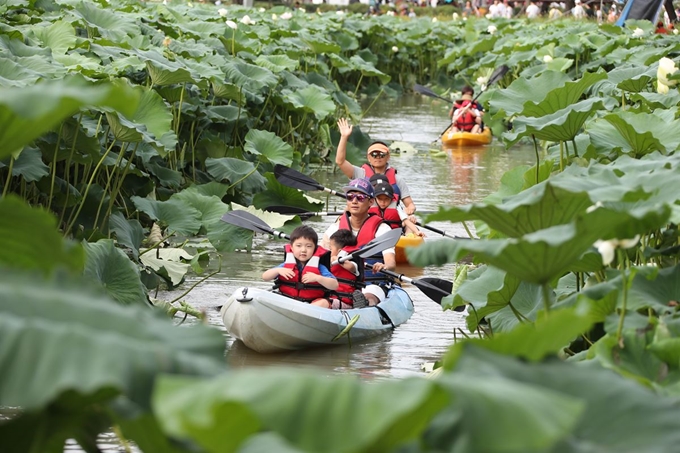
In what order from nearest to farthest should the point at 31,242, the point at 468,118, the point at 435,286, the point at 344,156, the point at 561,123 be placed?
the point at 31,242 < the point at 561,123 < the point at 435,286 < the point at 344,156 < the point at 468,118

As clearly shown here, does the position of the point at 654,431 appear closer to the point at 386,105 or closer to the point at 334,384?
the point at 334,384

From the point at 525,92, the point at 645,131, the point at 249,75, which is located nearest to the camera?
the point at 645,131

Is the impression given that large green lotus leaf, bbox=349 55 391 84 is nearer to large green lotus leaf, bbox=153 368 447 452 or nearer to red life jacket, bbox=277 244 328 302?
red life jacket, bbox=277 244 328 302

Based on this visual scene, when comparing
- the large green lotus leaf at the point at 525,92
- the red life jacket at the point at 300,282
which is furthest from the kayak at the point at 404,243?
the large green lotus leaf at the point at 525,92

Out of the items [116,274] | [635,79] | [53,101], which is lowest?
[116,274]

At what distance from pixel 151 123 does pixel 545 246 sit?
4823 mm

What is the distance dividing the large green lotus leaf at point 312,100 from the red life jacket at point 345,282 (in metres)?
4.30

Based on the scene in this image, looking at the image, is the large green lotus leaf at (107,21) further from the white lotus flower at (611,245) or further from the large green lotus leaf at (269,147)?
the white lotus flower at (611,245)

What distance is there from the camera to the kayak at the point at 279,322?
19.9 ft

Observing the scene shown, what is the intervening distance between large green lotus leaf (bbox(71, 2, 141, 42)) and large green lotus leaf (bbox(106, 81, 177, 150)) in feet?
9.54

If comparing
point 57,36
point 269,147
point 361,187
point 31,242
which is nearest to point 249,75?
point 269,147

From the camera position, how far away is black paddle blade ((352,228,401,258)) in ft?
22.3

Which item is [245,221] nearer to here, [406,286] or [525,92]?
[406,286]

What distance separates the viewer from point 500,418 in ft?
4.67
